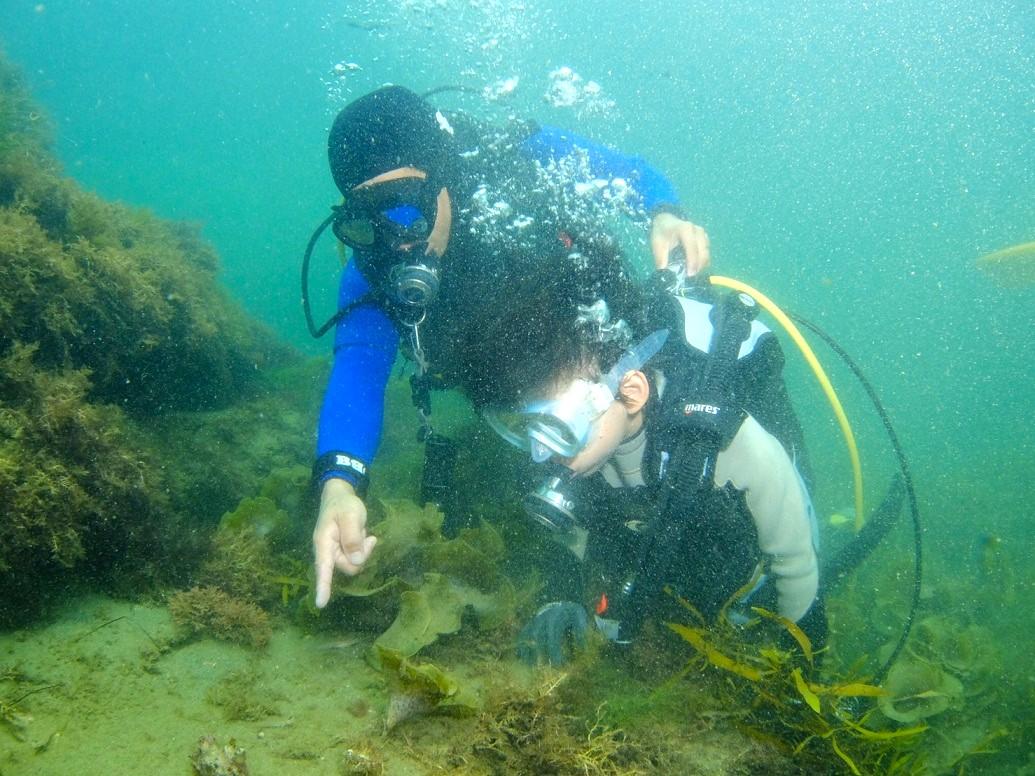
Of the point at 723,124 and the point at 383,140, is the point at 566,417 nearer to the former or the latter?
the point at 383,140

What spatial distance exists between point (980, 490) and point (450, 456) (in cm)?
1583

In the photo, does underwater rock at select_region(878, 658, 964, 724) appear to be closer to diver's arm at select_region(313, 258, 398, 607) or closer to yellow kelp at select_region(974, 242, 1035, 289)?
diver's arm at select_region(313, 258, 398, 607)

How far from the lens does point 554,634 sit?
2.98m

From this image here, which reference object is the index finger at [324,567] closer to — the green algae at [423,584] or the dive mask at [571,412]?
the green algae at [423,584]

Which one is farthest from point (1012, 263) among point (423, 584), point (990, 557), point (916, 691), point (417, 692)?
point (417, 692)

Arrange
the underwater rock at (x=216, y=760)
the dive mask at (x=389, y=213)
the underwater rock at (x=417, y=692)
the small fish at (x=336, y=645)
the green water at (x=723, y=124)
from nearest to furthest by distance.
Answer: the underwater rock at (x=216, y=760), the underwater rock at (x=417, y=692), the small fish at (x=336, y=645), the dive mask at (x=389, y=213), the green water at (x=723, y=124)

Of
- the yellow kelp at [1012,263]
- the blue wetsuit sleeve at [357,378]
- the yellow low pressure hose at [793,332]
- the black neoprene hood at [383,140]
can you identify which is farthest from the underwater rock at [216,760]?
the yellow kelp at [1012,263]

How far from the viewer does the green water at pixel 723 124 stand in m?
47.8

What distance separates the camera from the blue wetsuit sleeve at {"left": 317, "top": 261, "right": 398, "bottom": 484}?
11.1 feet

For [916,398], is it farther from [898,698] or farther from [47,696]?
[47,696]

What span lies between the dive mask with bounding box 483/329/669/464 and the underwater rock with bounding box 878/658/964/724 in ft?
10.4

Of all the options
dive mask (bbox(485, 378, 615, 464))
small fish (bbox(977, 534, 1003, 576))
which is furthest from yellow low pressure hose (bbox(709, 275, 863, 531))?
small fish (bbox(977, 534, 1003, 576))

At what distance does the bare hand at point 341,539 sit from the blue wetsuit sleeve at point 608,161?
10.4ft

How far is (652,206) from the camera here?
14.1ft
